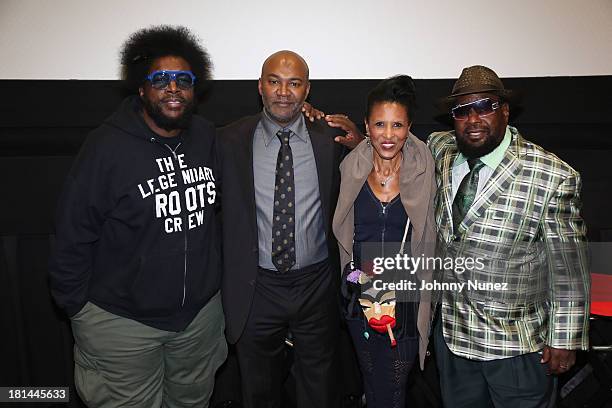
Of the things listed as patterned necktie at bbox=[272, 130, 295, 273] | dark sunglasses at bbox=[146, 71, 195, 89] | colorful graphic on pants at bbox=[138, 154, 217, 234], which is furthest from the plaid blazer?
dark sunglasses at bbox=[146, 71, 195, 89]

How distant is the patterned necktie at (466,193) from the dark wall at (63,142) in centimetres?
89

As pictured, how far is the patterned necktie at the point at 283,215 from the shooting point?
1.87 meters

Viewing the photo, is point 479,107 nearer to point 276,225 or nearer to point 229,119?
point 276,225

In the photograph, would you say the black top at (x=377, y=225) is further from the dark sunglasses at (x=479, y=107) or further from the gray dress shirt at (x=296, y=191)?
the dark sunglasses at (x=479, y=107)

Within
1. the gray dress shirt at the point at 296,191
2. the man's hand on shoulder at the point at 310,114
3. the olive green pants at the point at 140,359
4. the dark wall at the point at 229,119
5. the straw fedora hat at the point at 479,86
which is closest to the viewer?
the straw fedora hat at the point at 479,86

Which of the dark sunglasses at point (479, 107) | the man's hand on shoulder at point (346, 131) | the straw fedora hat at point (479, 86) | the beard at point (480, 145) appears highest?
the straw fedora hat at point (479, 86)

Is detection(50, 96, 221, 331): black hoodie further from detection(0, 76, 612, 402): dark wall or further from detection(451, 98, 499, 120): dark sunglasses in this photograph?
detection(451, 98, 499, 120): dark sunglasses

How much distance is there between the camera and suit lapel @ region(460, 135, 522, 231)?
161cm

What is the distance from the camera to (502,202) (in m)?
1.61

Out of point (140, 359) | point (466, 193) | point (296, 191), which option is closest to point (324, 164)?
point (296, 191)

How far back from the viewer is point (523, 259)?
5.40 feet

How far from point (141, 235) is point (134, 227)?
0.12ft

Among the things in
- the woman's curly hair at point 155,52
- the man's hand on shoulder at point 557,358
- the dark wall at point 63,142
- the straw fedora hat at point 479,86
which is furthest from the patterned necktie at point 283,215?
the man's hand on shoulder at point 557,358

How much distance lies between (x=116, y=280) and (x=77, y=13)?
4.69ft
